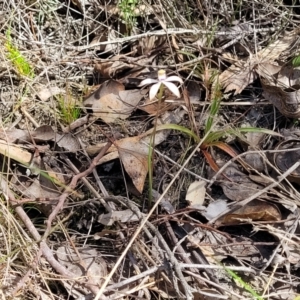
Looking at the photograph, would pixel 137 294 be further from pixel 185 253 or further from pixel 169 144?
pixel 169 144

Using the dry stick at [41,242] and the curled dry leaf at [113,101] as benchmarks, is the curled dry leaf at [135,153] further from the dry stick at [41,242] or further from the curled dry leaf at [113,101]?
the dry stick at [41,242]

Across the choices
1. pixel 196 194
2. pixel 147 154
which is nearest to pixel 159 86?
pixel 147 154

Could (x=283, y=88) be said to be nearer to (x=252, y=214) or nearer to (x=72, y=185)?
(x=252, y=214)

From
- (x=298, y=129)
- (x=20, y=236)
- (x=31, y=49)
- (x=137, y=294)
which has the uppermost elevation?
(x=31, y=49)

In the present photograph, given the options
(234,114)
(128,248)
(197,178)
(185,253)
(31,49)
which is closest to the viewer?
(128,248)

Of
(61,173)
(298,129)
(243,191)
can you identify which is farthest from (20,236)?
(298,129)

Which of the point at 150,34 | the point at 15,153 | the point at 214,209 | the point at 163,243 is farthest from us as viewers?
the point at 150,34

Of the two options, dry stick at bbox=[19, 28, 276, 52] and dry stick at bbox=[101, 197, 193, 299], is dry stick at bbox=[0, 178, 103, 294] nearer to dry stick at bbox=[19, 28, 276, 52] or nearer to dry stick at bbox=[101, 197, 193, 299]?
dry stick at bbox=[101, 197, 193, 299]

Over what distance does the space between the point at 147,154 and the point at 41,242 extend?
15.7 inches

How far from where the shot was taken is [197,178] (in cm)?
164

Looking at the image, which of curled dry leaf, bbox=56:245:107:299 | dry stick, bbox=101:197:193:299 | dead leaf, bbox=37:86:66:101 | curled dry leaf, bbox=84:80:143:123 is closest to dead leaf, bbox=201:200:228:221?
dry stick, bbox=101:197:193:299

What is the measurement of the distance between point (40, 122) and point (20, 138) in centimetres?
10

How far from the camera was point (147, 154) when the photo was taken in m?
1.64

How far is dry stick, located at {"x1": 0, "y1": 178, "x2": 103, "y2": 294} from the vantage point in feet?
4.81
